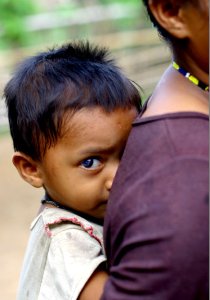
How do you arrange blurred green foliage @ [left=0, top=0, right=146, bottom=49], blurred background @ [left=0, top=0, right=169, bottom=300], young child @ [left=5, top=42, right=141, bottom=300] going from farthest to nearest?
blurred green foliage @ [left=0, top=0, right=146, bottom=49]
blurred background @ [left=0, top=0, right=169, bottom=300]
young child @ [left=5, top=42, right=141, bottom=300]

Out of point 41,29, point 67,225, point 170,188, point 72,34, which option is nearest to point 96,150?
point 67,225

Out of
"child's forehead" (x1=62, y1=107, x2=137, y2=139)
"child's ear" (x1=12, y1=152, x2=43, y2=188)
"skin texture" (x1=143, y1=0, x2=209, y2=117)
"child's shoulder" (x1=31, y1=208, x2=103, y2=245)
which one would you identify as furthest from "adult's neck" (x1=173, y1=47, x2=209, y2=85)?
"child's ear" (x1=12, y1=152, x2=43, y2=188)

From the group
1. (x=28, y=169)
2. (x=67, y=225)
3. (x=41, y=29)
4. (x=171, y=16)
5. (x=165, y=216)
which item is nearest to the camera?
(x=165, y=216)

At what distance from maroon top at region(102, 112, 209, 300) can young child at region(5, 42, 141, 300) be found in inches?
15.0

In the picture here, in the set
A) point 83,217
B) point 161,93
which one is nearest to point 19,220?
point 83,217

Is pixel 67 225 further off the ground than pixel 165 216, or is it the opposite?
pixel 165 216

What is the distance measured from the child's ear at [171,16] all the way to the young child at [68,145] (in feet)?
1.48

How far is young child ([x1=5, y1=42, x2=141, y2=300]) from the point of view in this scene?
1.56m

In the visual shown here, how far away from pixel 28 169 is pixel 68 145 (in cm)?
20

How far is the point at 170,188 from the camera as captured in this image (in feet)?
3.51

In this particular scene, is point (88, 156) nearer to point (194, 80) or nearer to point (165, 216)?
point (194, 80)

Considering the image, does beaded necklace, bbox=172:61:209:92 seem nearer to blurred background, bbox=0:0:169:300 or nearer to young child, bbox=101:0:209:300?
young child, bbox=101:0:209:300

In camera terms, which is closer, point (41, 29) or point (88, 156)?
point (88, 156)

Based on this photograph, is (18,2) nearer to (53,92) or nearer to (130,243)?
(53,92)
